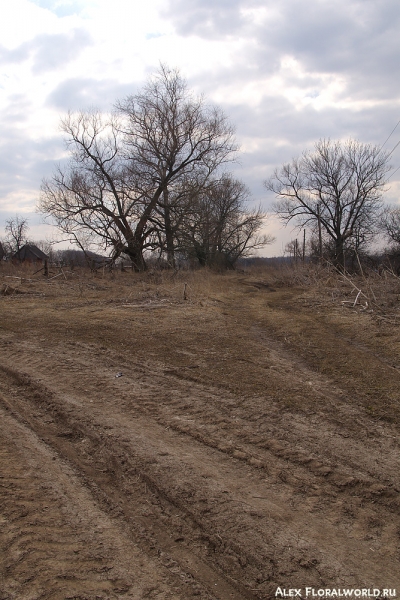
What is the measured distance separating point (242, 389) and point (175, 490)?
2305 millimetres

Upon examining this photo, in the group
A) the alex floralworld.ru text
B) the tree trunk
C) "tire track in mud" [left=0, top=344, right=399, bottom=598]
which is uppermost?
the tree trunk

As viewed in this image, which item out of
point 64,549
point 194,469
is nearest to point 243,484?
point 194,469

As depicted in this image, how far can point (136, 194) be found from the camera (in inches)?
1094

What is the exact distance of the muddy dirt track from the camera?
7.76 ft

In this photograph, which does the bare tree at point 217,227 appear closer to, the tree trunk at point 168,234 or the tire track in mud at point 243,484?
the tree trunk at point 168,234

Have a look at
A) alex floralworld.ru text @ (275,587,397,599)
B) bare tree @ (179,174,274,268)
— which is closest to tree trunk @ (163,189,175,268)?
bare tree @ (179,174,274,268)

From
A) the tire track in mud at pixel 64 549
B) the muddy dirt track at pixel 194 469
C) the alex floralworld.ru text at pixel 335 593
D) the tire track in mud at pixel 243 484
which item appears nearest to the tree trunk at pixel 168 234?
the muddy dirt track at pixel 194 469

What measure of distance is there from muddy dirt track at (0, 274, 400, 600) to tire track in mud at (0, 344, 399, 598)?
13 millimetres

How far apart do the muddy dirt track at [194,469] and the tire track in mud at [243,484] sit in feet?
0.04

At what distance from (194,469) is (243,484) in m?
0.42

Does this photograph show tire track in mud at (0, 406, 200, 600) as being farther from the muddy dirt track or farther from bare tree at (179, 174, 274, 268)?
bare tree at (179, 174, 274, 268)

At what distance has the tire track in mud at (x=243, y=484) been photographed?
2.49 metres

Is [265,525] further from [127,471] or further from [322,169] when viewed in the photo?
[322,169]

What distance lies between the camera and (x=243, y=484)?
3.24 metres
